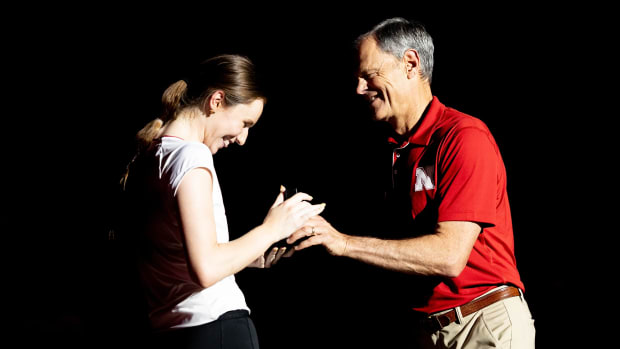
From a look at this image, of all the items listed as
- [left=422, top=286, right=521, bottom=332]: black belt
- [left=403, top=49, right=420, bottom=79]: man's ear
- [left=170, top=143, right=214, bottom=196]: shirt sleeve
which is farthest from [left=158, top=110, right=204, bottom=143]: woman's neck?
[left=422, top=286, right=521, bottom=332]: black belt

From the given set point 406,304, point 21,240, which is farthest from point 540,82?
point 21,240

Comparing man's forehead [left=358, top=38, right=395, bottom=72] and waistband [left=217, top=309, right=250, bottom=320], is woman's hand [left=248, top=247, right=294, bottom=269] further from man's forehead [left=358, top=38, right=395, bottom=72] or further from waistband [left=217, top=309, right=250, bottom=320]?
man's forehead [left=358, top=38, right=395, bottom=72]

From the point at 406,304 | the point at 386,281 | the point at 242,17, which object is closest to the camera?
the point at 406,304

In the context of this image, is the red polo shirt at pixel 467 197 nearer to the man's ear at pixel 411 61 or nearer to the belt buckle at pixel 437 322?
the belt buckle at pixel 437 322

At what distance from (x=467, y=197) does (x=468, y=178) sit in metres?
0.06

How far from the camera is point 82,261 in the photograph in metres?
4.33

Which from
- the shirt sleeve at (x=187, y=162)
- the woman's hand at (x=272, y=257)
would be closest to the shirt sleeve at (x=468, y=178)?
the woman's hand at (x=272, y=257)

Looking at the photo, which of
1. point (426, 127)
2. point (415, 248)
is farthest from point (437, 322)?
point (426, 127)

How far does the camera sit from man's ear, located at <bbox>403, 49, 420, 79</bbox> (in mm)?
2027

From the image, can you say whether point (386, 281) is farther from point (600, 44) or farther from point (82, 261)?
point (82, 261)

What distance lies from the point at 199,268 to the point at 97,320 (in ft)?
3.53

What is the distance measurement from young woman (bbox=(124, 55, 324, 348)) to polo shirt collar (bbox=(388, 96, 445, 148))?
1.57 ft

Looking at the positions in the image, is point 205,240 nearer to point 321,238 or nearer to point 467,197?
point 321,238

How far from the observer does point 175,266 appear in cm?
145
